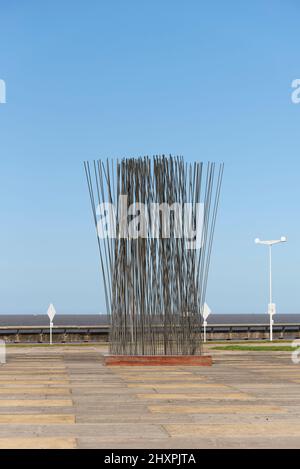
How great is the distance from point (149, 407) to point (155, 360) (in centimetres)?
791

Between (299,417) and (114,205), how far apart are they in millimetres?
9766

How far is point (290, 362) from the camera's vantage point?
21141mm

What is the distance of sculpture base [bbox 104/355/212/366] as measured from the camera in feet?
62.3

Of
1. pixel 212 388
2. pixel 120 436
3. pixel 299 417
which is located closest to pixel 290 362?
pixel 212 388

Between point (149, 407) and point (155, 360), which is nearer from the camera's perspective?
point (149, 407)

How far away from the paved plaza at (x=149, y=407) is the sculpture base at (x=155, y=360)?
303mm

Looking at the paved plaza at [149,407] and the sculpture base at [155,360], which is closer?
the paved plaza at [149,407]

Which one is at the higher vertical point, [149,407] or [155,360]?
[149,407]

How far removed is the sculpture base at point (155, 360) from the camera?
62.3ft

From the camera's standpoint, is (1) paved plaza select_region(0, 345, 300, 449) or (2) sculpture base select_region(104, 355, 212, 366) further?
(2) sculpture base select_region(104, 355, 212, 366)

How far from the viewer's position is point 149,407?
1118 cm

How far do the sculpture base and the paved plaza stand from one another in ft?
0.99

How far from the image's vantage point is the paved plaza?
27.5ft

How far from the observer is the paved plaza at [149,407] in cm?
839
